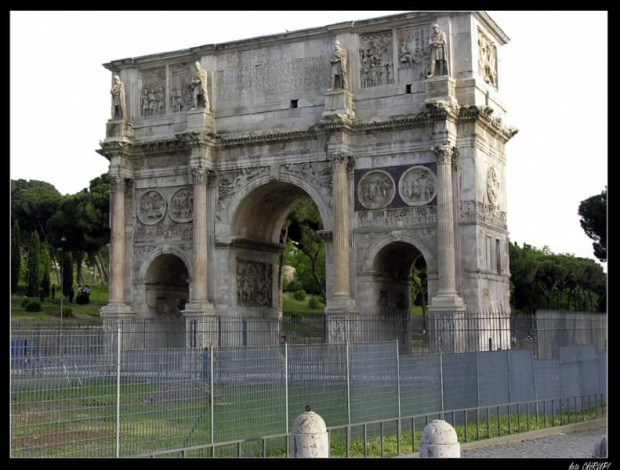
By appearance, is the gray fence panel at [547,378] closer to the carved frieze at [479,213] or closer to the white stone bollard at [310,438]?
the white stone bollard at [310,438]

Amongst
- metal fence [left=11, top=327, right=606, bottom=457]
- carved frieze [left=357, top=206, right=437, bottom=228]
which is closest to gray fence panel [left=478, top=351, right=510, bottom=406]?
metal fence [left=11, top=327, right=606, bottom=457]

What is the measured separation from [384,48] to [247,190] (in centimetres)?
683

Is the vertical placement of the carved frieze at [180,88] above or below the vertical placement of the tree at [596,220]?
above

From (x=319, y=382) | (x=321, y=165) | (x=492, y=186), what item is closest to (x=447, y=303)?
(x=492, y=186)

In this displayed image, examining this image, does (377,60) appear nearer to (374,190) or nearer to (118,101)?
(374,190)

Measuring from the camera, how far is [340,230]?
31766 millimetres

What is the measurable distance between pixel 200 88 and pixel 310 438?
24259 millimetres

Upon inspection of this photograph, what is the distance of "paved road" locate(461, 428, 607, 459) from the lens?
51.2ft

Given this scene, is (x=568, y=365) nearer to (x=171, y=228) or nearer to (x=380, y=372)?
(x=380, y=372)

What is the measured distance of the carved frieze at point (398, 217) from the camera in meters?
31.2

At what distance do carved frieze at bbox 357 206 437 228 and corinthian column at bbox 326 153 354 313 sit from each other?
1.99ft

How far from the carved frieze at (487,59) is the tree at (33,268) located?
40.7 meters

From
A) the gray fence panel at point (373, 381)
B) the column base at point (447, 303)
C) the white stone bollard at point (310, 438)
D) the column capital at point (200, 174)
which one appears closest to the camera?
the white stone bollard at point (310, 438)

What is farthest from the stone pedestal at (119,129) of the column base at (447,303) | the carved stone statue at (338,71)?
the column base at (447,303)
